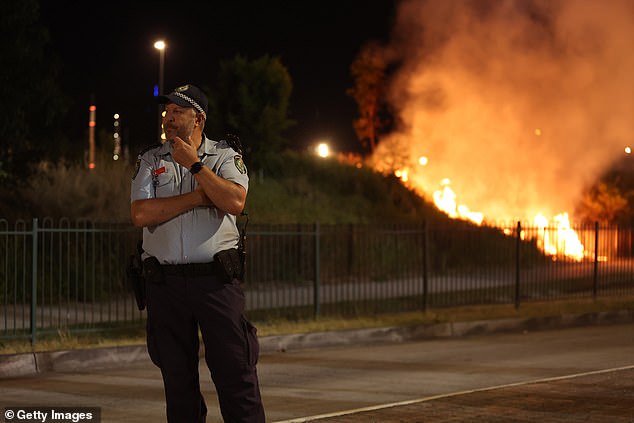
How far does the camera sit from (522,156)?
36.8 metres

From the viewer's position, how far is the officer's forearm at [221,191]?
15.2 feet

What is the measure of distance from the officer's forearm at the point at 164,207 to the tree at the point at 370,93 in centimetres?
4311

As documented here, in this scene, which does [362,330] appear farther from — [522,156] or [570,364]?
[522,156]

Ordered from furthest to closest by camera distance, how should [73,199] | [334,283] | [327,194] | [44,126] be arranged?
1. [327,194]
2. [73,199]
3. [334,283]
4. [44,126]

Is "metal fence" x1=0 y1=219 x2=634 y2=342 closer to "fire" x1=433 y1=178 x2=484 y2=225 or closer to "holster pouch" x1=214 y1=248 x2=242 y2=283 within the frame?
"holster pouch" x1=214 y1=248 x2=242 y2=283

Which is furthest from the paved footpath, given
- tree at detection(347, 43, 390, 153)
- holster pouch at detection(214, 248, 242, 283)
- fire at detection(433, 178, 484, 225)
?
tree at detection(347, 43, 390, 153)

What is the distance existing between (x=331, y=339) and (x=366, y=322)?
131 centimetres

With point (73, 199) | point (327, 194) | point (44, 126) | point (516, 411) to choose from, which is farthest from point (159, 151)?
point (327, 194)

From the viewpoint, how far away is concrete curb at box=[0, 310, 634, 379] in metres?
10.8

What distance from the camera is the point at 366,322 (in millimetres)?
14555

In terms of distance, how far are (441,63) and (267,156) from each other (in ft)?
26.6

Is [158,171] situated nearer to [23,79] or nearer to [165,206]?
[165,206]

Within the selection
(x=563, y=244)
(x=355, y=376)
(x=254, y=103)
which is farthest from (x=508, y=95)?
(x=355, y=376)

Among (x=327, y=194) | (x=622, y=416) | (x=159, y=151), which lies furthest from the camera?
(x=327, y=194)
